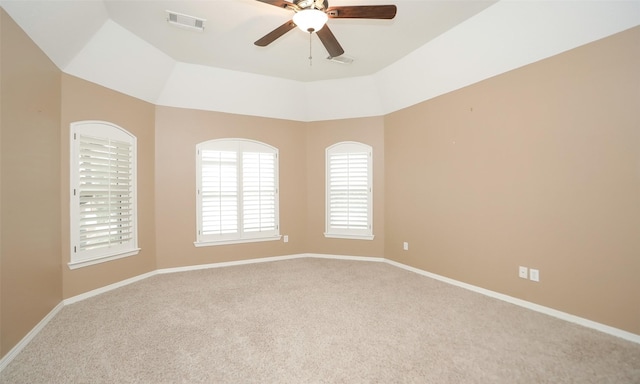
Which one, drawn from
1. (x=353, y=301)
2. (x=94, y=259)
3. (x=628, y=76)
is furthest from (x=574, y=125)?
(x=94, y=259)

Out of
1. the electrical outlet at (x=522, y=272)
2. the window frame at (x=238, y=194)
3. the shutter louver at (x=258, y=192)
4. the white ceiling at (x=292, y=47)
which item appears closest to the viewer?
the white ceiling at (x=292, y=47)

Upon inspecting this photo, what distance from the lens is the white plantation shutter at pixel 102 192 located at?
3179mm

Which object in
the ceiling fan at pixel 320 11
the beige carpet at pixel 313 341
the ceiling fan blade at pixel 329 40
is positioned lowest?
the beige carpet at pixel 313 341

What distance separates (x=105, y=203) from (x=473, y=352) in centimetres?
417

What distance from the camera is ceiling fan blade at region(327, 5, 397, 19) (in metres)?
2.10

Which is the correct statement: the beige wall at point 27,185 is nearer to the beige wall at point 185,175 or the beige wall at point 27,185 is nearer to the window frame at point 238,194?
the beige wall at point 185,175

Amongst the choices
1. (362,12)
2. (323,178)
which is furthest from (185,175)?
(362,12)

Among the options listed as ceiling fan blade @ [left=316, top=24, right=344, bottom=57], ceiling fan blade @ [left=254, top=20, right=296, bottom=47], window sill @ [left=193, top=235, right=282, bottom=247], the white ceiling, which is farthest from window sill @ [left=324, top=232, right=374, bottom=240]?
ceiling fan blade @ [left=254, top=20, right=296, bottom=47]

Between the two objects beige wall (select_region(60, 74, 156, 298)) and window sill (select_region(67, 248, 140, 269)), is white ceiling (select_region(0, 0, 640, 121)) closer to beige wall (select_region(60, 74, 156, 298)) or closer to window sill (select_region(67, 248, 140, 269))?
beige wall (select_region(60, 74, 156, 298))

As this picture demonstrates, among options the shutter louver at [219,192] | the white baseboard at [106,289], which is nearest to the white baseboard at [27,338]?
the white baseboard at [106,289]

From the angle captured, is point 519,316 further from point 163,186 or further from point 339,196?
point 163,186

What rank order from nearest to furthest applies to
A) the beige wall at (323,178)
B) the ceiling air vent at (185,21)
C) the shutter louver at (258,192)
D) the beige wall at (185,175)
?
the ceiling air vent at (185,21), the beige wall at (185,175), the shutter louver at (258,192), the beige wall at (323,178)

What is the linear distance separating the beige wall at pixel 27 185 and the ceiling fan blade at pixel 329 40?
2367 mm

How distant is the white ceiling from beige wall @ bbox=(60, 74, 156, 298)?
6.0 inches
